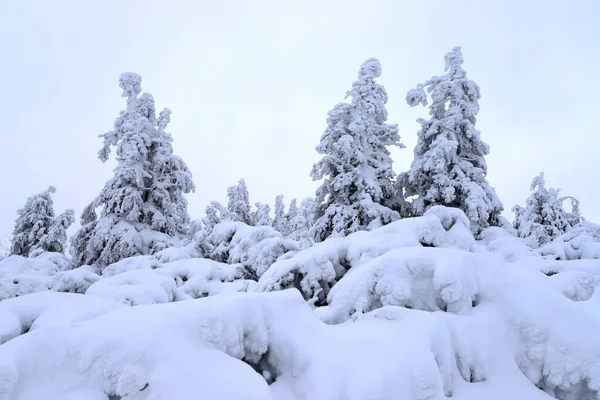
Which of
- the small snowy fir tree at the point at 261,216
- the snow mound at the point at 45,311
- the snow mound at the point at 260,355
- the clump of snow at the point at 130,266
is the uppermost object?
the small snowy fir tree at the point at 261,216

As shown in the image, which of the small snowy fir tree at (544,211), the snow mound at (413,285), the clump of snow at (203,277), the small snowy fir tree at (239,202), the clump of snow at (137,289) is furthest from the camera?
the small snowy fir tree at (239,202)

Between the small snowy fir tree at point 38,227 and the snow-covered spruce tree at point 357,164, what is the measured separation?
71.1 feet

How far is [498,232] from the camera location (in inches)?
578

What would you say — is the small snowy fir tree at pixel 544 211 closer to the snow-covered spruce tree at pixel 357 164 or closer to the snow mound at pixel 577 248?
the snow mound at pixel 577 248

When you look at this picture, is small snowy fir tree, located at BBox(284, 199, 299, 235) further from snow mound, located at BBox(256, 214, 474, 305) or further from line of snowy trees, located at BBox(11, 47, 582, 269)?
snow mound, located at BBox(256, 214, 474, 305)

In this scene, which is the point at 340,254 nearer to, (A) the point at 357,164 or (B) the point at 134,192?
(A) the point at 357,164

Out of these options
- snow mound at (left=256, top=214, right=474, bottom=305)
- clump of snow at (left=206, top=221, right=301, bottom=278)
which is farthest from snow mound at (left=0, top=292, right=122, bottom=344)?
clump of snow at (left=206, top=221, right=301, bottom=278)

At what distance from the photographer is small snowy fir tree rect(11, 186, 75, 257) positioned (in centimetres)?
2926

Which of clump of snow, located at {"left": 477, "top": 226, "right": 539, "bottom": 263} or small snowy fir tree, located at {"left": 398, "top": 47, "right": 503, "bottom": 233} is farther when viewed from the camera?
small snowy fir tree, located at {"left": 398, "top": 47, "right": 503, "bottom": 233}

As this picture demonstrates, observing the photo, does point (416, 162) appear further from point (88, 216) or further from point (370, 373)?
point (88, 216)

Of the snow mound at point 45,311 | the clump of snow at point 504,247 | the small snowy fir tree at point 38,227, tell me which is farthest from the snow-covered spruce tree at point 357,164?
the small snowy fir tree at point 38,227

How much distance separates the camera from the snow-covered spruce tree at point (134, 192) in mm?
18281

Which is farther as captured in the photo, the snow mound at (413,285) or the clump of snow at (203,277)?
the clump of snow at (203,277)

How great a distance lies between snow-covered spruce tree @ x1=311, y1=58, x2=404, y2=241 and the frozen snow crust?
371 inches
